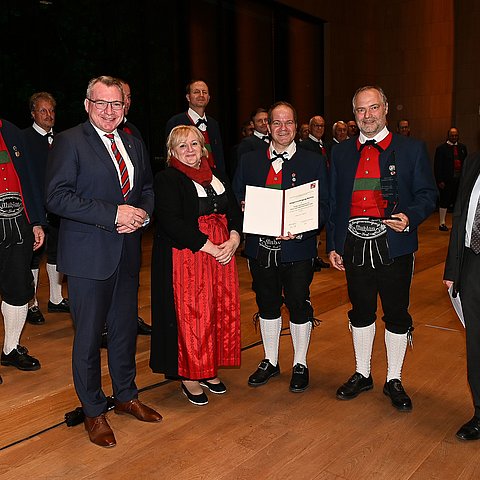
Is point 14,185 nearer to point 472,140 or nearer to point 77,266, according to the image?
point 77,266

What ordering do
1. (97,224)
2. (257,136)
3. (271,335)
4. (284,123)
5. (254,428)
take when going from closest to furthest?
1. (97,224)
2. (254,428)
3. (284,123)
4. (271,335)
5. (257,136)

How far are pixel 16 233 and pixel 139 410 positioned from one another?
1.17 meters

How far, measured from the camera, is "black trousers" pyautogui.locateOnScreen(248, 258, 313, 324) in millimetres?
3354

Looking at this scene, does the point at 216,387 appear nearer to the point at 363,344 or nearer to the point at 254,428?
the point at 254,428

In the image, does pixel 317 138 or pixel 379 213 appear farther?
pixel 317 138

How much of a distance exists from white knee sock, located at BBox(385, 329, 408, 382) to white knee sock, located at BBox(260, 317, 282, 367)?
64cm

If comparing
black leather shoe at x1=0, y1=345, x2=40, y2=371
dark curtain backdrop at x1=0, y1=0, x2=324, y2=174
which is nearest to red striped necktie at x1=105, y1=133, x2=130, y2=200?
black leather shoe at x1=0, y1=345, x2=40, y2=371

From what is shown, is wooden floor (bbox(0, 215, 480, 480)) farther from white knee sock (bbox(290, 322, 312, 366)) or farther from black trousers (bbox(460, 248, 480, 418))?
black trousers (bbox(460, 248, 480, 418))

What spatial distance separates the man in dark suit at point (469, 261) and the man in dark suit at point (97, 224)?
4.72 feet

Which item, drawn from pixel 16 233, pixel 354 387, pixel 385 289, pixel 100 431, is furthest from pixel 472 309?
pixel 16 233

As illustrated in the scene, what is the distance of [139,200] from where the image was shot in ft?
9.52

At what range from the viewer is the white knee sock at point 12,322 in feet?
11.3

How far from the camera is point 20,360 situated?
342cm

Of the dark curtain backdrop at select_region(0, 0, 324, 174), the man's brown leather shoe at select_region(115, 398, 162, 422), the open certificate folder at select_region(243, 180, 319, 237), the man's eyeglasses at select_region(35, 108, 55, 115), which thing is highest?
the dark curtain backdrop at select_region(0, 0, 324, 174)
